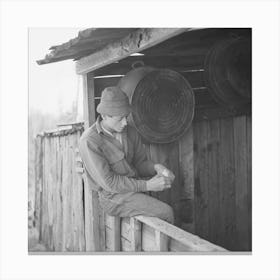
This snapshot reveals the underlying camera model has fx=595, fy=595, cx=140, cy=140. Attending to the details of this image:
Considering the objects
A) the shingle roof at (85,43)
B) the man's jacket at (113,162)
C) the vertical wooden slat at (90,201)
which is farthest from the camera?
the vertical wooden slat at (90,201)

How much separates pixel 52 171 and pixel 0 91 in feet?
2.09

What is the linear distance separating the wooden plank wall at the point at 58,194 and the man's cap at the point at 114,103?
0.26 m

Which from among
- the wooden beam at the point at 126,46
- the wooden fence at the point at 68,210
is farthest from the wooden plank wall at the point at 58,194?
the wooden beam at the point at 126,46

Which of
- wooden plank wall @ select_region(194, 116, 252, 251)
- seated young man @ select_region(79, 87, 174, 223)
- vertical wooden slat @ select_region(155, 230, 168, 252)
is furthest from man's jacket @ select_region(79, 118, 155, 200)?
wooden plank wall @ select_region(194, 116, 252, 251)

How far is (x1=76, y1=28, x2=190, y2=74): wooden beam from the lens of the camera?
3.71 metres

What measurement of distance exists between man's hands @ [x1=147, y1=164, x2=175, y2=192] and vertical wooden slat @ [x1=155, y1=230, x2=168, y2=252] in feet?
1.18

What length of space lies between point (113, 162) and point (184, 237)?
77 cm

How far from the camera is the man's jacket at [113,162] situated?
3977mm

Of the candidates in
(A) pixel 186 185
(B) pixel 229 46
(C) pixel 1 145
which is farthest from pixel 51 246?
(B) pixel 229 46

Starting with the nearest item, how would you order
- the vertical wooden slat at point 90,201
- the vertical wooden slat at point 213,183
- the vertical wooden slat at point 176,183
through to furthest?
the vertical wooden slat at point 90,201, the vertical wooden slat at point 176,183, the vertical wooden slat at point 213,183

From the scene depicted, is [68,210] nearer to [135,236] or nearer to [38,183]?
[38,183]

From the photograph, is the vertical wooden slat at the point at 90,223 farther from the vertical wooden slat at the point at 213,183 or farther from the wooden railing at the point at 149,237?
the vertical wooden slat at the point at 213,183

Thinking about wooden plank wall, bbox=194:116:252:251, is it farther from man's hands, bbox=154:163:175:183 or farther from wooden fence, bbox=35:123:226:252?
wooden fence, bbox=35:123:226:252
